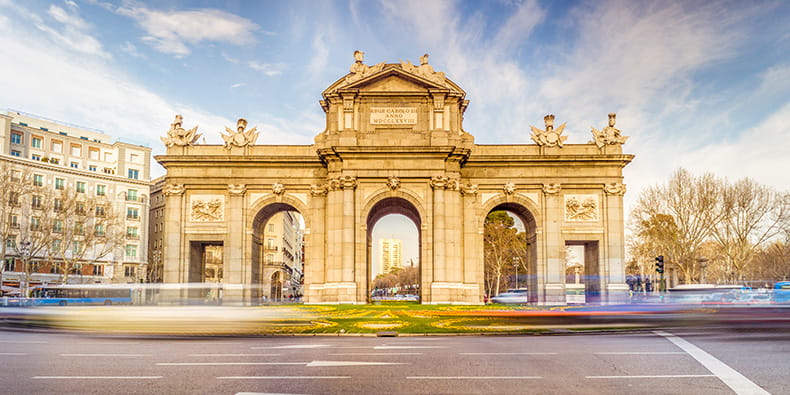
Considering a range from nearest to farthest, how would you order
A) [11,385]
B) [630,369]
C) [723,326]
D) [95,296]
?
1. [11,385]
2. [630,369]
3. [723,326]
4. [95,296]

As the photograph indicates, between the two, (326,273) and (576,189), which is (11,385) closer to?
(326,273)

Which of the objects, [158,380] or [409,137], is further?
[409,137]

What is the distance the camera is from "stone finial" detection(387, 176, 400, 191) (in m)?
48.2

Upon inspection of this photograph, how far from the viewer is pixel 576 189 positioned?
51.1m

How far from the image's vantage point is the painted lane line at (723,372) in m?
11.1

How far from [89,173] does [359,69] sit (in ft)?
188

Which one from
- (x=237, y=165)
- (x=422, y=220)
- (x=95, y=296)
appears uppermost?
(x=237, y=165)

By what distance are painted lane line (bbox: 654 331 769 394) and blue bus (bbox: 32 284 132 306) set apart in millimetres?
45831

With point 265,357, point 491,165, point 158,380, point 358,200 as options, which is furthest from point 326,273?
point 158,380

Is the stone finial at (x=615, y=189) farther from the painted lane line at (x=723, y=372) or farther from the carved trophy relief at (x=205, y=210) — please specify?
the painted lane line at (x=723, y=372)

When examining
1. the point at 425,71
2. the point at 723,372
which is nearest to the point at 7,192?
the point at 425,71

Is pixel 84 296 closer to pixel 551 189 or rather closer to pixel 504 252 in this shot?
pixel 551 189

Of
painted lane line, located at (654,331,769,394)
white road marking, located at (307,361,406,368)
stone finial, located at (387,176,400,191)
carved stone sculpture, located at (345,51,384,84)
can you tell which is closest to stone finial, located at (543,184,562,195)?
stone finial, located at (387,176,400,191)

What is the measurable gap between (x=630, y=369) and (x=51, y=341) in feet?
58.2
